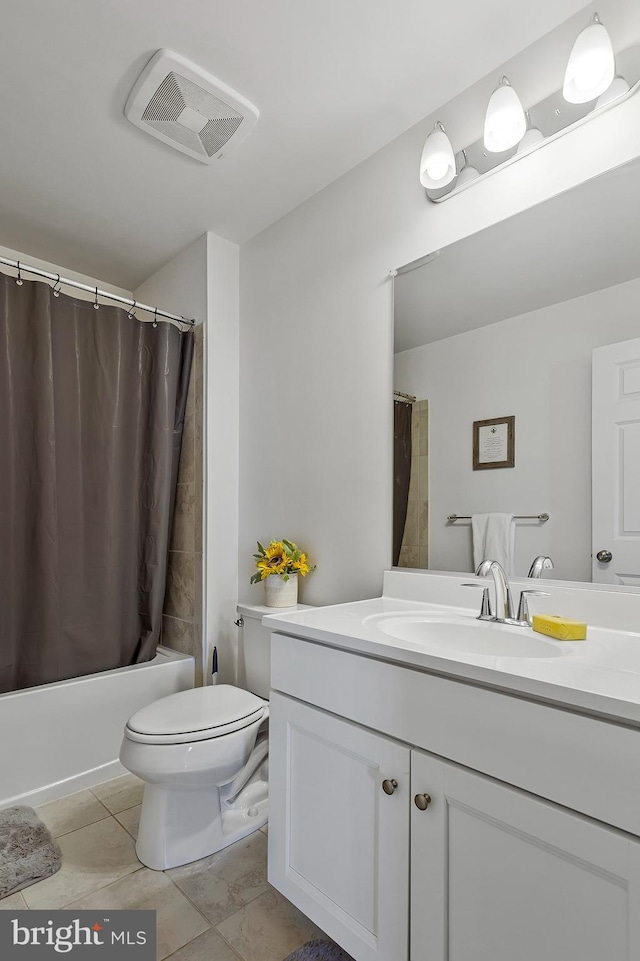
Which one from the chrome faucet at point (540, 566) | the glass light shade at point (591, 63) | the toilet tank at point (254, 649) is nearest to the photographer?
the glass light shade at point (591, 63)

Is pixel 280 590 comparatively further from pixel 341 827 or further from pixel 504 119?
pixel 504 119

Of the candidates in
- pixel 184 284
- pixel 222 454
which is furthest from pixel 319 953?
pixel 184 284

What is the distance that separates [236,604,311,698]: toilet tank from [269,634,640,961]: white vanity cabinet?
771 millimetres

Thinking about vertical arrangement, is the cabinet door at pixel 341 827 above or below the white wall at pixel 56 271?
below

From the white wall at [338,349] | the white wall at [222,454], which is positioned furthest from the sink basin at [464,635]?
the white wall at [222,454]

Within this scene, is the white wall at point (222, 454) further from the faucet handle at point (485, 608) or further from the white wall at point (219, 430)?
the faucet handle at point (485, 608)

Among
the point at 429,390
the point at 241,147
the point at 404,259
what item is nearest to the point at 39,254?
the point at 241,147

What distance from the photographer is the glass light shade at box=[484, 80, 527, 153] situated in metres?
1.36

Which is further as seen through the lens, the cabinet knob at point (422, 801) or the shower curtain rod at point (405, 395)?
the shower curtain rod at point (405, 395)

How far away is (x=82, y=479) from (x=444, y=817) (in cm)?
177

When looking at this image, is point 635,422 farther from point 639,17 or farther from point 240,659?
point 240,659

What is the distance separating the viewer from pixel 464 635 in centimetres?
123

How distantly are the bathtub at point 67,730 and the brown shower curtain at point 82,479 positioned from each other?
7.0 inches

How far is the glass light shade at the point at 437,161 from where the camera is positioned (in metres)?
1.51
